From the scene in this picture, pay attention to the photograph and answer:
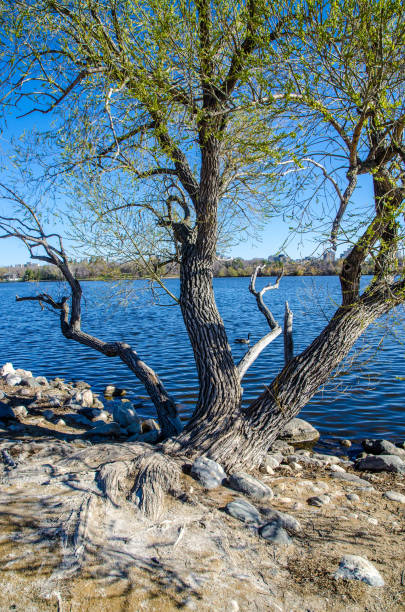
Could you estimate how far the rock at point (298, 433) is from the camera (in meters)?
9.87

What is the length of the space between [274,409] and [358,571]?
2.50 meters

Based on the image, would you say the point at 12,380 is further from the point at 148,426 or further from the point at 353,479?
the point at 353,479

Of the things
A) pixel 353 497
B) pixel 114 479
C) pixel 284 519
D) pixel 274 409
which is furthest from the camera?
pixel 274 409

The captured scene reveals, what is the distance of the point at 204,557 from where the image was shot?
4.25 m

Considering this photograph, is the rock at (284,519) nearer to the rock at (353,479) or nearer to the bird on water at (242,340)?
the rock at (353,479)

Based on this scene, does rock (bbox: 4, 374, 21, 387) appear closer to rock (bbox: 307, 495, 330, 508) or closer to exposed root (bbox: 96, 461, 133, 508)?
exposed root (bbox: 96, 461, 133, 508)

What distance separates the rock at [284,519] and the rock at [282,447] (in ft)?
11.4

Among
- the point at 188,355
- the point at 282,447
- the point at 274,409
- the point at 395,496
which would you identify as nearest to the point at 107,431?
the point at 282,447

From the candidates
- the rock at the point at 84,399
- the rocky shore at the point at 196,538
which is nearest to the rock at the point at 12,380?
the rock at the point at 84,399

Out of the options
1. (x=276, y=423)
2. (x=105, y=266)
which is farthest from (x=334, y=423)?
(x=105, y=266)

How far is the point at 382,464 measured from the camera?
7625 mm

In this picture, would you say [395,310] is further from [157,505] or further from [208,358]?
[157,505]

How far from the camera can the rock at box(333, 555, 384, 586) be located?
404 centimetres

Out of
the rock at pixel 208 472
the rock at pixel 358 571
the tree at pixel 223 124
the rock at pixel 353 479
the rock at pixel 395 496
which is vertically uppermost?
the tree at pixel 223 124
